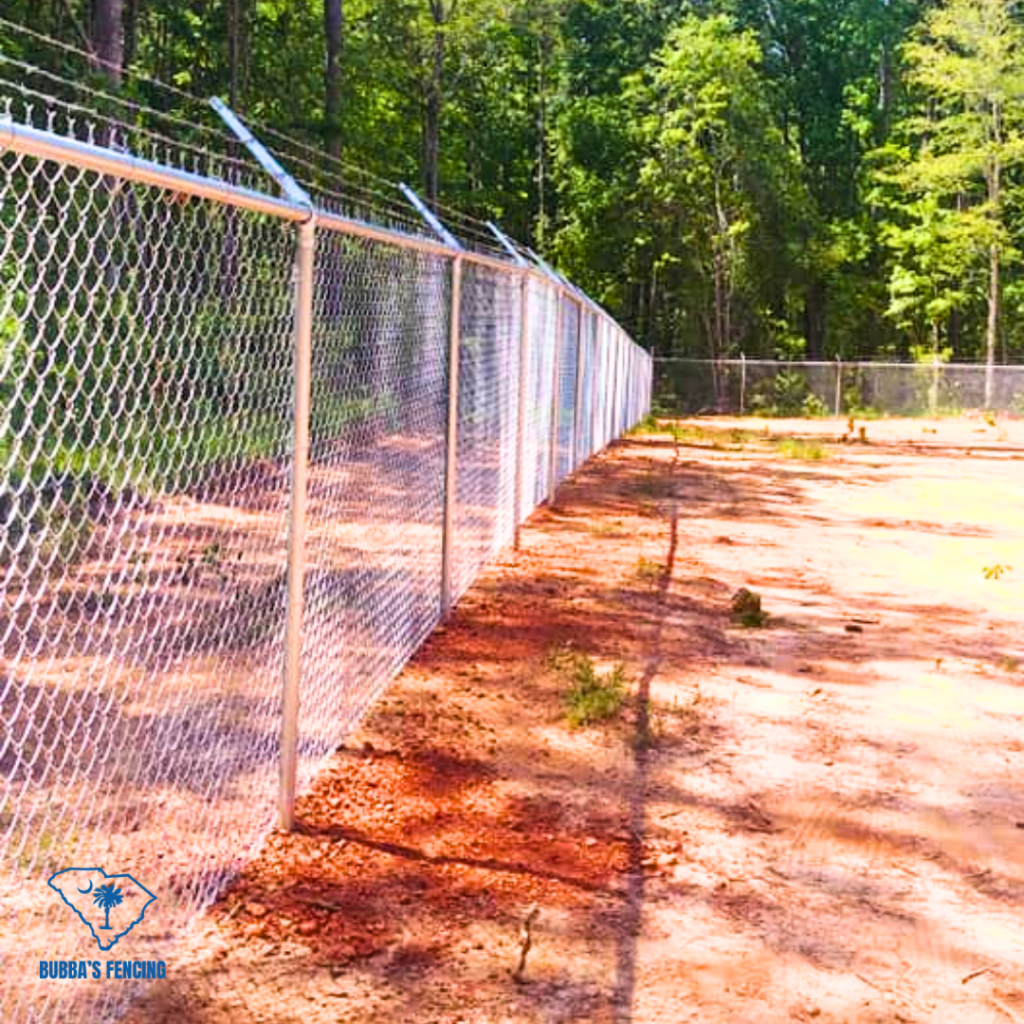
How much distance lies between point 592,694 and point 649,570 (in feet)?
11.7

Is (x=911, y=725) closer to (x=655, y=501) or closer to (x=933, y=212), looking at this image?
(x=655, y=501)

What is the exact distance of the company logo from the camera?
125 inches

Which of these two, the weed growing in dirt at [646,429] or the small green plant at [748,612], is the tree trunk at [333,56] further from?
the small green plant at [748,612]

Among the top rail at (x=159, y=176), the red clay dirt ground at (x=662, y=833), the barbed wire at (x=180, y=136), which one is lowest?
the red clay dirt ground at (x=662, y=833)

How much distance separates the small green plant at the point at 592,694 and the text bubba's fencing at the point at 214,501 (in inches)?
31.1

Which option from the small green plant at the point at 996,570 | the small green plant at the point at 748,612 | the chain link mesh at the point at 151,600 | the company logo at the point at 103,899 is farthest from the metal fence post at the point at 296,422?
the small green plant at the point at 996,570

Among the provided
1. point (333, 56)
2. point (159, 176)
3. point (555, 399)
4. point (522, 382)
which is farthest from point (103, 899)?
point (333, 56)

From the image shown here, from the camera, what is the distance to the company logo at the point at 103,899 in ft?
10.4

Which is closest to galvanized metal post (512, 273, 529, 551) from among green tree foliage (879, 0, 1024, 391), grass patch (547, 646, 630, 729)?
grass patch (547, 646, 630, 729)

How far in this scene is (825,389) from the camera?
41.3 m

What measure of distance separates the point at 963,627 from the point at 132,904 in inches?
225

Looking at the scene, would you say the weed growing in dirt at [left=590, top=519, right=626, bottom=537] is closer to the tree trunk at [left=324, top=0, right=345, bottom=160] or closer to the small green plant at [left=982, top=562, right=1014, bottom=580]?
the small green plant at [left=982, top=562, right=1014, bottom=580]

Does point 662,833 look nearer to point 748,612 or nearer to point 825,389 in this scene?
point 748,612

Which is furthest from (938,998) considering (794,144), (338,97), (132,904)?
(794,144)
